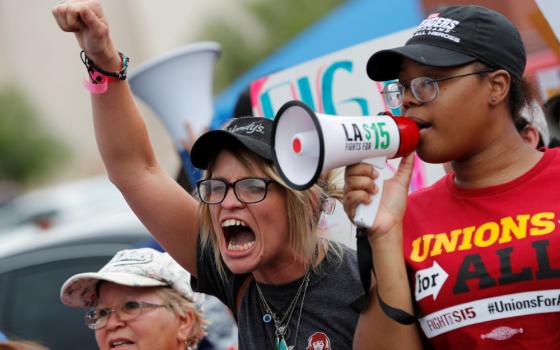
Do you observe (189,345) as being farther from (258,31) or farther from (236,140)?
(258,31)

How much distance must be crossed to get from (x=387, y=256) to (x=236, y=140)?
58cm

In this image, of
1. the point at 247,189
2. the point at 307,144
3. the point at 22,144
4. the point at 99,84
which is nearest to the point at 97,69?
the point at 99,84

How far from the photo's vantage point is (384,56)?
90.7 inches

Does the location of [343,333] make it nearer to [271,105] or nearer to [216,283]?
[216,283]

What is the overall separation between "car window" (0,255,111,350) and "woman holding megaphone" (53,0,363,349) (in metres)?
2.11

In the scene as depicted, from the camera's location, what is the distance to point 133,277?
303cm

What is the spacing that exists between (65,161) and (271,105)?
30453 millimetres

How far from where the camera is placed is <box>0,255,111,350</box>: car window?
4.73 meters

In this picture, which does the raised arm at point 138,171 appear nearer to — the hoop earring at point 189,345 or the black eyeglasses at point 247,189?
the black eyeglasses at point 247,189

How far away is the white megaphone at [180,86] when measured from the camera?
177 inches

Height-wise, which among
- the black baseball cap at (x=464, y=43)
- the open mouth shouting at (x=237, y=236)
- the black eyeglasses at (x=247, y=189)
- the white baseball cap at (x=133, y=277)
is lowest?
the white baseball cap at (x=133, y=277)

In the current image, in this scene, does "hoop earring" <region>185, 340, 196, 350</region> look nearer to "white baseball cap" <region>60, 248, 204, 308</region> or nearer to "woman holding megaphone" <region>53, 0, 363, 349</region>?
"white baseball cap" <region>60, 248, 204, 308</region>

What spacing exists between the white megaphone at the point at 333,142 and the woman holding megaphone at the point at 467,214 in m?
0.04

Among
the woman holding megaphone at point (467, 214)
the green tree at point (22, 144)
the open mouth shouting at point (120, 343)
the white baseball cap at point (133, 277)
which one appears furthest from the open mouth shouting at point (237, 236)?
the green tree at point (22, 144)
